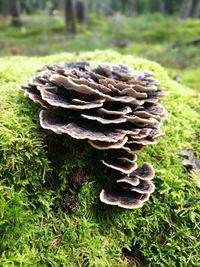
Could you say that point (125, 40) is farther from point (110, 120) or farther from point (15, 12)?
point (110, 120)

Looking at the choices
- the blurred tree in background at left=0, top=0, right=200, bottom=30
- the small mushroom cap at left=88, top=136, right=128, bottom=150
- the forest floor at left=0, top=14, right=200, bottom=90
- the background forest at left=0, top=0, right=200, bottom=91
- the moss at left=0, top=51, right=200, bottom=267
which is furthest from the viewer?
the blurred tree in background at left=0, top=0, right=200, bottom=30

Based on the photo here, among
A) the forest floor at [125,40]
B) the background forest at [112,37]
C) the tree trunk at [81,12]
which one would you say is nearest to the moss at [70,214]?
the forest floor at [125,40]

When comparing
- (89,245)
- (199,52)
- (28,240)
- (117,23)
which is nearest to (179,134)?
(89,245)

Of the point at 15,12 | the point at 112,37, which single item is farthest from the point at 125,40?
the point at 15,12

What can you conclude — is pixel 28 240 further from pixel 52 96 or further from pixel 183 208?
pixel 183 208

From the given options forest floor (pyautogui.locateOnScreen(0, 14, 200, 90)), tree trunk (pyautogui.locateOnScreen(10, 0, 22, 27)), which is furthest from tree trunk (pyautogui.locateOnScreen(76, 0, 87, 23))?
tree trunk (pyautogui.locateOnScreen(10, 0, 22, 27))

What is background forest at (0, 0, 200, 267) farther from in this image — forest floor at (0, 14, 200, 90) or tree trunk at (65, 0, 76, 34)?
tree trunk at (65, 0, 76, 34)
